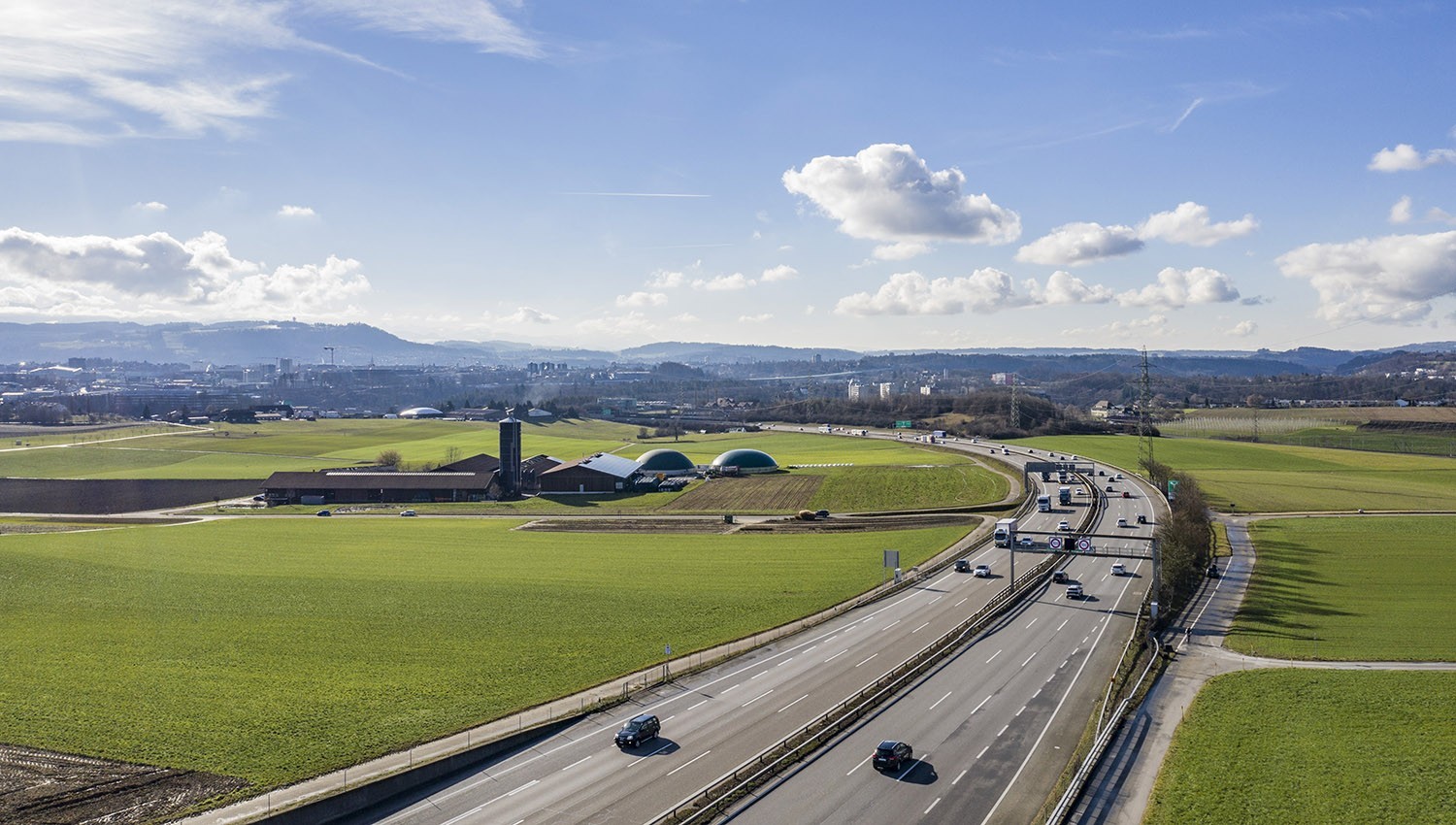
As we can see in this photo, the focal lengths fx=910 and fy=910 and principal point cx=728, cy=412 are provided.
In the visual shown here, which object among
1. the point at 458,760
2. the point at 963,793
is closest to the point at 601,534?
the point at 458,760

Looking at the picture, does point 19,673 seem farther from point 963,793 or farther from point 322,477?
point 322,477

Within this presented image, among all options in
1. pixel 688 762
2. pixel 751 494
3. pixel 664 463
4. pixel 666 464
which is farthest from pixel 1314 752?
pixel 664 463

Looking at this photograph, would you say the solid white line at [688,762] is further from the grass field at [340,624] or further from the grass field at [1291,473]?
the grass field at [1291,473]

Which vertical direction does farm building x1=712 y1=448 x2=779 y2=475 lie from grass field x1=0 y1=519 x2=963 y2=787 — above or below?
above

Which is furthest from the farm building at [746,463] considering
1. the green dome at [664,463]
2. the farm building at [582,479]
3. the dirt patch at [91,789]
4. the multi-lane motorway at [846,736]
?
the dirt patch at [91,789]


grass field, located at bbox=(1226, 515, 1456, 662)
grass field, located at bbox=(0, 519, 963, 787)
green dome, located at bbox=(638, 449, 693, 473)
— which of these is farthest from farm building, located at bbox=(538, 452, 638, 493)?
grass field, located at bbox=(1226, 515, 1456, 662)

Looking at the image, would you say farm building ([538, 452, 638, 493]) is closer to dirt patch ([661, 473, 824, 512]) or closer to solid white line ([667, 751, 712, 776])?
dirt patch ([661, 473, 824, 512])
